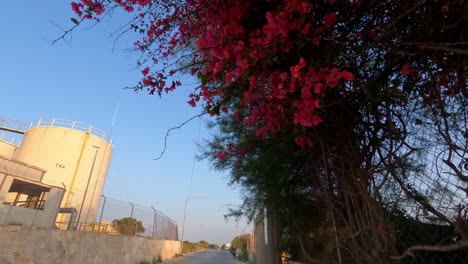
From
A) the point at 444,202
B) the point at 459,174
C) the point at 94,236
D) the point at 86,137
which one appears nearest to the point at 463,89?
the point at 459,174

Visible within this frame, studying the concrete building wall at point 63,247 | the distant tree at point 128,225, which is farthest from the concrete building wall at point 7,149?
the concrete building wall at point 63,247

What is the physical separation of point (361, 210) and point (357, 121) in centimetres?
80

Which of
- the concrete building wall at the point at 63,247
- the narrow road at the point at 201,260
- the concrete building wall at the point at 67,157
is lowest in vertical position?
the narrow road at the point at 201,260

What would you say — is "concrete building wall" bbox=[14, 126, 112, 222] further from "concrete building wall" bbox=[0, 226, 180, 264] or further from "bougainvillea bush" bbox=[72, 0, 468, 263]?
"bougainvillea bush" bbox=[72, 0, 468, 263]

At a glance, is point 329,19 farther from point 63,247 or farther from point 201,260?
point 201,260

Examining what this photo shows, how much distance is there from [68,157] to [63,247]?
9250mm

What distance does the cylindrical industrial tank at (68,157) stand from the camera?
50.7 feet

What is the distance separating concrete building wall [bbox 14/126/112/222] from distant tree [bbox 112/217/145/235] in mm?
3114

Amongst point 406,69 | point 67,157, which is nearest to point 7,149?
point 67,157

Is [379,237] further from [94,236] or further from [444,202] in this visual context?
[94,236]

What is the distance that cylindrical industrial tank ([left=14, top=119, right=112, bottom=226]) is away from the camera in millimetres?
15461

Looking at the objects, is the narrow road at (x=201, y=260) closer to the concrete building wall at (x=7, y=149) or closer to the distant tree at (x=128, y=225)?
the distant tree at (x=128, y=225)

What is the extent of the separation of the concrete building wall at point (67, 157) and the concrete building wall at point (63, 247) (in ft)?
14.6

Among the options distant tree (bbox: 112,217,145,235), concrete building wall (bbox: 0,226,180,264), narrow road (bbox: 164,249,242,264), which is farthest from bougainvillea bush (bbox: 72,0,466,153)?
narrow road (bbox: 164,249,242,264)
